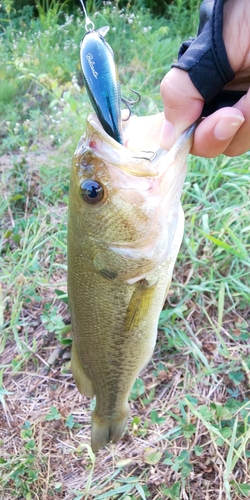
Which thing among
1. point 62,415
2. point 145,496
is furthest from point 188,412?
point 62,415

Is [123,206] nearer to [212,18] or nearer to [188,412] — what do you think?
[212,18]

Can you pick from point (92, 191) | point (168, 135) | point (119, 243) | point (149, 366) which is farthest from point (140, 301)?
point (149, 366)

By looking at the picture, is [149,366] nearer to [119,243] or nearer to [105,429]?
[105,429]

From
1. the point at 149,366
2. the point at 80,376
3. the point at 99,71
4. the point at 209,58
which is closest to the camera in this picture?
the point at 99,71

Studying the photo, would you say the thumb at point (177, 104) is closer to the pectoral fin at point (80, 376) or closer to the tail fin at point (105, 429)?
the pectoral fin at point (80, 376)

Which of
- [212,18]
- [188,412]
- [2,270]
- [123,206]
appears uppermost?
[212,18]

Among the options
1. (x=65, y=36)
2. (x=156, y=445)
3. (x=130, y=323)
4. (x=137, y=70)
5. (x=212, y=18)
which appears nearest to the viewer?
(x=212, y=18)
